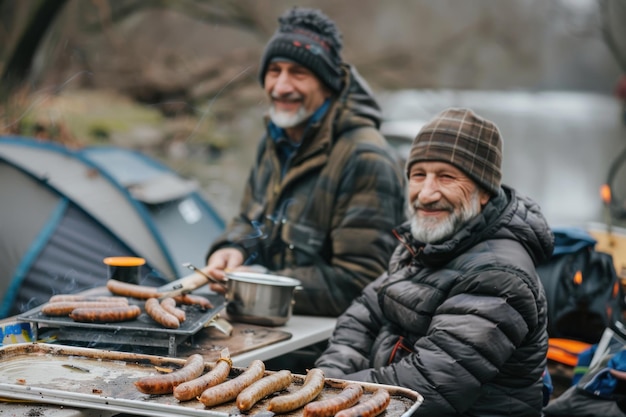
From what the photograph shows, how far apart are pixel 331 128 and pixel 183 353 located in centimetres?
163

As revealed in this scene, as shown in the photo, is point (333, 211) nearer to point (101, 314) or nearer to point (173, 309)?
point (173, 309)

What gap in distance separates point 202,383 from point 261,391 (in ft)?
0.57

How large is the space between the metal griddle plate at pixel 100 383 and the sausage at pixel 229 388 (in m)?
0.02

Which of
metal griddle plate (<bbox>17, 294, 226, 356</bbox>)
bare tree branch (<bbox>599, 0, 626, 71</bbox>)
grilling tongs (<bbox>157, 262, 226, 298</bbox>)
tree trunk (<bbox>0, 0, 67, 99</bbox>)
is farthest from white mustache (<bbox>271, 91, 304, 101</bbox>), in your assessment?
bare tree branch (<bbox>599, 0, 626, 71</bbox>)

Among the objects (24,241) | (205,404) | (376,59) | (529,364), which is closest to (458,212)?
(529,364)

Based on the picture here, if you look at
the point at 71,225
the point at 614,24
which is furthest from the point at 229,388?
the point at 614,24

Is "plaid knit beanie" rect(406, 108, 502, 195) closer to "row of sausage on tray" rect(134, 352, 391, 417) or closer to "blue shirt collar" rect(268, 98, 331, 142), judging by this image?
"row of sausage on tray" rect(134, 352, 391, 417)

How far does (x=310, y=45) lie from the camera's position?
14.0ft

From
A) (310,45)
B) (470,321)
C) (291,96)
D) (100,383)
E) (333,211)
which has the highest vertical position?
(310,45)

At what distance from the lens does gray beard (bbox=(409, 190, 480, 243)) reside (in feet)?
9.94

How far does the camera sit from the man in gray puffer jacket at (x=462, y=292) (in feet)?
9.03

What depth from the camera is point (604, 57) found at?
17594 millimetres

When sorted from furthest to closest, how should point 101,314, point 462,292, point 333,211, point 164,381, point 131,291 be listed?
point 333,211, point 131,291, point 101,314, point 462,292, point 164,381

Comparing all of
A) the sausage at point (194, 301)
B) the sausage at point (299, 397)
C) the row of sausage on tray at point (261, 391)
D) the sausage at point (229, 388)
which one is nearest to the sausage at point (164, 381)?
the row of sausage on tray at point (261, 391)
